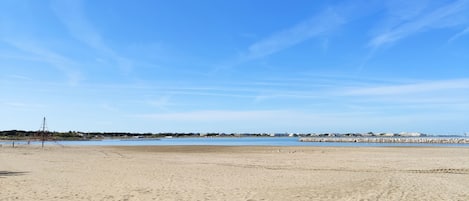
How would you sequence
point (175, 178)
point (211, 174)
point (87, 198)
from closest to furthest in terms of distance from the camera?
point (87, 198) → point (175, 178) → point (211, 174)

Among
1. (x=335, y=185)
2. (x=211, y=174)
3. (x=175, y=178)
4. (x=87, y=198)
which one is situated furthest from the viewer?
(x=211, y=174)

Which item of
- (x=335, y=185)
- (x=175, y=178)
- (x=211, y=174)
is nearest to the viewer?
(x=335, y=185)

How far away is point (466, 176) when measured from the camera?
60.8ft

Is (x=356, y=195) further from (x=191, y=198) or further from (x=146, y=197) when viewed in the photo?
(x=146, y=197)

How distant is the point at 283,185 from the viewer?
615 inches

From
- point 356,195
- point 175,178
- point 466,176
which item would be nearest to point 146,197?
point 175,178

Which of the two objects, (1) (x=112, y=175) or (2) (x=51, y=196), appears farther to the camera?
(1) (x=112, y=175)

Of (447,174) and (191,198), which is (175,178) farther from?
(447,174)

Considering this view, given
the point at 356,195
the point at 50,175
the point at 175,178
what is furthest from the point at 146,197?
the point at 50,175

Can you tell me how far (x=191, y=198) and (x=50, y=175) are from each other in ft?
28.7

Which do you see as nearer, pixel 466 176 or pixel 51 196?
pixel 51 196

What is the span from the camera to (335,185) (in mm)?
15500

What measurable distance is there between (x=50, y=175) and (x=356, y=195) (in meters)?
12.8

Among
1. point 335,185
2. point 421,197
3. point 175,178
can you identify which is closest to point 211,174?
point 175,178
